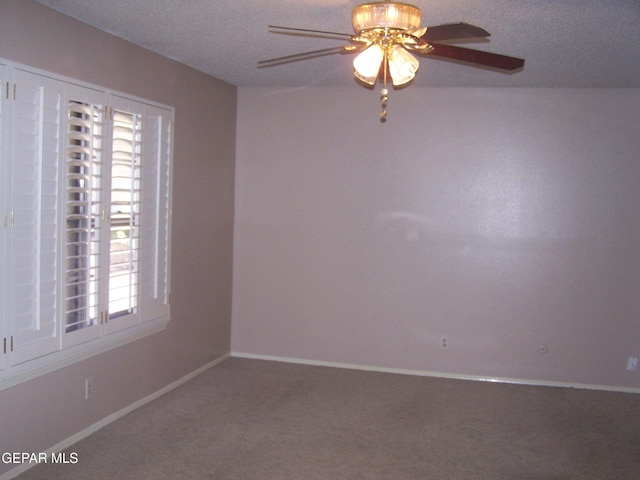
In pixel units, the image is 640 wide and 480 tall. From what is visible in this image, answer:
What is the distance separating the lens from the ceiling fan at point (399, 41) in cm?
237

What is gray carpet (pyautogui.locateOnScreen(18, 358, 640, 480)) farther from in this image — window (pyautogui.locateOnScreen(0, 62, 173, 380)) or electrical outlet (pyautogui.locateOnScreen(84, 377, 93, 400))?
window (pyautogui.locateOnScreen(0, 62, 173, 380))

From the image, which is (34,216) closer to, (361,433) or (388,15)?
(388,15)

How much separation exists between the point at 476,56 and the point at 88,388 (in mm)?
2818

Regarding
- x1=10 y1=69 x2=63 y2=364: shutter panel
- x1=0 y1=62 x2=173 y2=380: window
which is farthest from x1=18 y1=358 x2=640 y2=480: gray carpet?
x1=10 y1=69 x2=63 y2=364: shutter panel

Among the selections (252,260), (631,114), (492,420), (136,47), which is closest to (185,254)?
(252,260)

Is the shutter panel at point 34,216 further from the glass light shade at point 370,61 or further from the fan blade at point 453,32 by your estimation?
the fan blade at point 453,32

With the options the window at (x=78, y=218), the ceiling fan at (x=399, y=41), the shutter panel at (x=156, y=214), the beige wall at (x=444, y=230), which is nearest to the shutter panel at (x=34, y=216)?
the window at (x=78, y=218)

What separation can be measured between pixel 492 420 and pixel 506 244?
4.99 ft

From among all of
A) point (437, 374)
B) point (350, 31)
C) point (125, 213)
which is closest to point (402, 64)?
point (350, 31)

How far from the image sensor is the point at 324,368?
212 inches

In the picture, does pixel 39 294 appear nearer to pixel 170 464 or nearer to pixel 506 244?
pixel 170 464

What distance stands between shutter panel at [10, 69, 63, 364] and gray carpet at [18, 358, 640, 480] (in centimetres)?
74

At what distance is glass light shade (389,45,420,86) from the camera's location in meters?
2.61

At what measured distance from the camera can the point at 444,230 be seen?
17.1 ft
